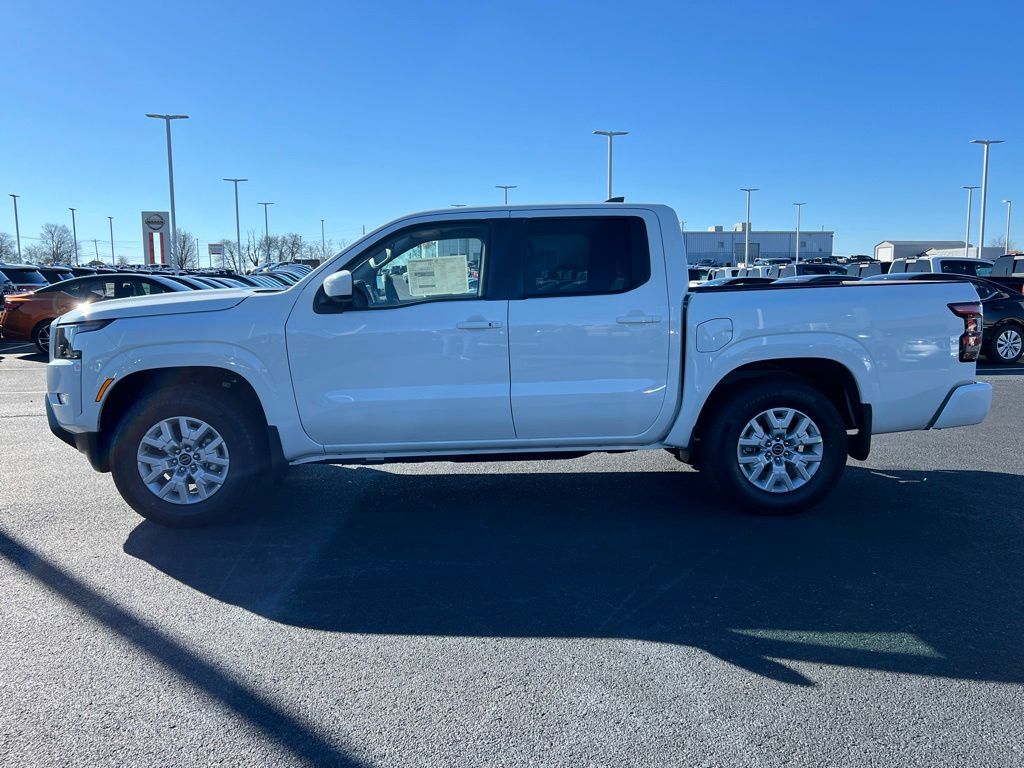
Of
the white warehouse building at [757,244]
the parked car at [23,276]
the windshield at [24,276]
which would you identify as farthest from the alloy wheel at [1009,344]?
the white warehouse building at [757,244]

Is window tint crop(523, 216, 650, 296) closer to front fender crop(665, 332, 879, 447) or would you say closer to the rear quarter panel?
the rear quarter panel

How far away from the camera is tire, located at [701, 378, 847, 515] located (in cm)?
541

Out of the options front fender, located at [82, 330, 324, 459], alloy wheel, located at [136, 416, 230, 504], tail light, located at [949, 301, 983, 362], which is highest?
tail light, located at [949, 301, 983, 362]

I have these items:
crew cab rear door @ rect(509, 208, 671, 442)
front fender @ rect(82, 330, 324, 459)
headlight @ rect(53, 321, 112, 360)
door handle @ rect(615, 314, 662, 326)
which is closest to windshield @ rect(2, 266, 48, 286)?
headlight @ rect(53, 321, 112, 360)

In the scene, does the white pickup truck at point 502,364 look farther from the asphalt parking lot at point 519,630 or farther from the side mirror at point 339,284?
the asphalt parking lot at point 519,630

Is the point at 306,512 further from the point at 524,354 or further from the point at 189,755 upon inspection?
the point at 189,755

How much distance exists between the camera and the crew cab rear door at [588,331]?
5.27 meters

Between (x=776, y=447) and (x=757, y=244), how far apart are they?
95548 mm

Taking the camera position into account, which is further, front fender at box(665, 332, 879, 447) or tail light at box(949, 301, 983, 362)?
tail light at box(949, 301, 983, 362)

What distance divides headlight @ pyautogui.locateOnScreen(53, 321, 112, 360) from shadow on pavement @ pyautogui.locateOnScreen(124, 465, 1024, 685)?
1.24 m

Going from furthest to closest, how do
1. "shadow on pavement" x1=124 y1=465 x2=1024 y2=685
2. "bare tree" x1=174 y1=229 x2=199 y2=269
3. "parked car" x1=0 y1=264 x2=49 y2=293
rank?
"bare tree" x1=174 y1=229 x2=199 y2=269 → "parked car" x1=0 y1=264 x2=49 y2=293 → "shadow on pavement" x1=124 y1=465 x2=1024 y2=685

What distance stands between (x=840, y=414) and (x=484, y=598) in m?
2.96

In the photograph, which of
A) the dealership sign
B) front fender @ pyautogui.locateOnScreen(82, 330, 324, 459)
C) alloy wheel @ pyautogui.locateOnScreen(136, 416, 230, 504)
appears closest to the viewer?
front fender @ pyautogui.locateOnScreen(82, 330, 324, 459)

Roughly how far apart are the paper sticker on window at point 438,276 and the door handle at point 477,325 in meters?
0.26
